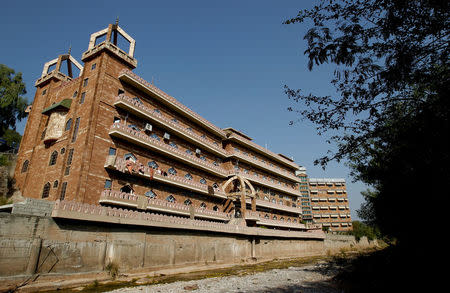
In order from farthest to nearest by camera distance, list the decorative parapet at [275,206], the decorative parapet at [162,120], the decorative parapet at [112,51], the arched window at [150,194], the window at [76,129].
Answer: the decorative parapet at [275,206]
the arched window at [150,194]
the decorative parapet at [112,51]
the decorative parapet at [162,120]
the window at [76,129]

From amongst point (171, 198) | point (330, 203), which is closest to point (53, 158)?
point (171, 198)

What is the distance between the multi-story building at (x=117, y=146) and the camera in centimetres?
2002

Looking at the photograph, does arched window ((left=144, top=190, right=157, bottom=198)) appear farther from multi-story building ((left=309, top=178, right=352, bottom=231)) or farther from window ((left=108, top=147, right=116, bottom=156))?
multi-story building ((left=309, top=178, right=352, bottom=231))

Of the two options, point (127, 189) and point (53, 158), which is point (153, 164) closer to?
point (127, 189)

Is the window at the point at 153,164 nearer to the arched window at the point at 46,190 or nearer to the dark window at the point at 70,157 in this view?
the dark window at the point at 70,157

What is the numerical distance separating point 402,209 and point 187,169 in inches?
842

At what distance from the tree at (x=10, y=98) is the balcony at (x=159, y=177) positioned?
749 inches

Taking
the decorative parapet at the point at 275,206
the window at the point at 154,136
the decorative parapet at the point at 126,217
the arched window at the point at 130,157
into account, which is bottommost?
the decorative parapet at the point at 126,217

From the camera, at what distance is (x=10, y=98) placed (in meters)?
29.6

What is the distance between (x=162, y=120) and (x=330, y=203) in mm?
62618

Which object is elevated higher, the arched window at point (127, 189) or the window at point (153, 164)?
the window at point (153, 164)

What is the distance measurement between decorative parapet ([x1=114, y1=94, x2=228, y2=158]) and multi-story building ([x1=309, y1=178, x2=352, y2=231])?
50039 millimetres

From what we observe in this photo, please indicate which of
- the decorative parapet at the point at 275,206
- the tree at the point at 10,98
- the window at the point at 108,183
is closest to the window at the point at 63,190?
the window at the point at 108,183

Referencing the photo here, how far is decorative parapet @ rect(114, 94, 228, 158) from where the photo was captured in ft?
72.5
